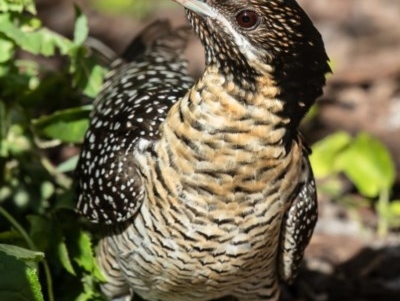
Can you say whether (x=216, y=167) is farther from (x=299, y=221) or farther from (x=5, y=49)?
(x=5, y=49)

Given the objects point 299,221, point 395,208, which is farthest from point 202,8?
point 395,208

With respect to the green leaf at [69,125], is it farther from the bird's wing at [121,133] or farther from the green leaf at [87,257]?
the green leaf at [87,257]

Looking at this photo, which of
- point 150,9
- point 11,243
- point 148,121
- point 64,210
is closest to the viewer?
point 148,121

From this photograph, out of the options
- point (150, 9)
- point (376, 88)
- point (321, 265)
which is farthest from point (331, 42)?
point (321, 265)

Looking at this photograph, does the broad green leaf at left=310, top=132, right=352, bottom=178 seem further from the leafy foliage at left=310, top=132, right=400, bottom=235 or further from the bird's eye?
the bird's eye

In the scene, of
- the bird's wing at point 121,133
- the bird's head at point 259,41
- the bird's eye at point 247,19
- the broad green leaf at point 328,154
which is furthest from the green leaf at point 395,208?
the bird's eye at point 247,19

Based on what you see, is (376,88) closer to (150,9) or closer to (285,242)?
(150,9)
